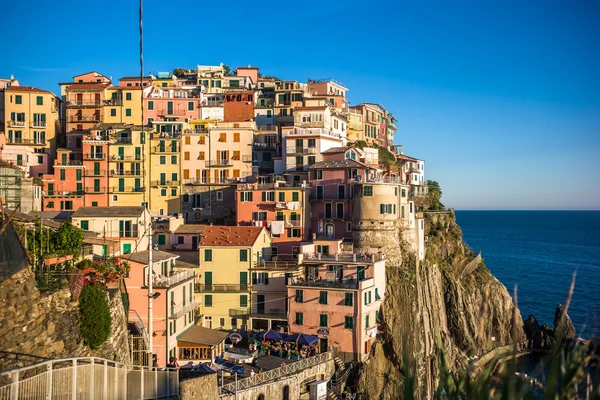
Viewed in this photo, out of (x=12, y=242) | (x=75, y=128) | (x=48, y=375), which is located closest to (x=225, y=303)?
(x=12, y=242)

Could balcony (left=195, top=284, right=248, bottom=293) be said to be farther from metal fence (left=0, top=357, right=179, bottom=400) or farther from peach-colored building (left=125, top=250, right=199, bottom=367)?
metal fence (left=0, top=357, right=179, bottom=400)

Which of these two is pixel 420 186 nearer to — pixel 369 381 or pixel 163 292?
pixel 369 381

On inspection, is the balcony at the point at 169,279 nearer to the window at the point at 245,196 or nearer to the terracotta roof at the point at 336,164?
the window at the point at 245,196

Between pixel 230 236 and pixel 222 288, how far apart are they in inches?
168

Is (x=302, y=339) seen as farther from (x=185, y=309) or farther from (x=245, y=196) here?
(x=245, y=196)

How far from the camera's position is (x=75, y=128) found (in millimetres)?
66875

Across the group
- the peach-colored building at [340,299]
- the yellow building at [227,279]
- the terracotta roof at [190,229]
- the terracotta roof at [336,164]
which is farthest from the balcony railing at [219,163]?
the peach-colored building at [340,299]

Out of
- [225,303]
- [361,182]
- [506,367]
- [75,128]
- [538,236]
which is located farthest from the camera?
[538,236]

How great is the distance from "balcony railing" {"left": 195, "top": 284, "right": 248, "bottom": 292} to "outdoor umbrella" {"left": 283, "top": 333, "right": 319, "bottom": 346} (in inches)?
276

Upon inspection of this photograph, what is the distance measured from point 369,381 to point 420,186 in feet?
108

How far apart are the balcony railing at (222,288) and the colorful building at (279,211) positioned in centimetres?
528

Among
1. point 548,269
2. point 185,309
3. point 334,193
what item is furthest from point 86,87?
point 548,269

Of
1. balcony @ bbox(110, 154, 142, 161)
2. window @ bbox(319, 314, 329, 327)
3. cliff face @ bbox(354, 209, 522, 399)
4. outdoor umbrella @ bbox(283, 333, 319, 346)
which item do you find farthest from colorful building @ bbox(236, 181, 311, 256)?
balcony @ bbox(110, 154, 142, 161)

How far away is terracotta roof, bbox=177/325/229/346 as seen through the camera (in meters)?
37.4
